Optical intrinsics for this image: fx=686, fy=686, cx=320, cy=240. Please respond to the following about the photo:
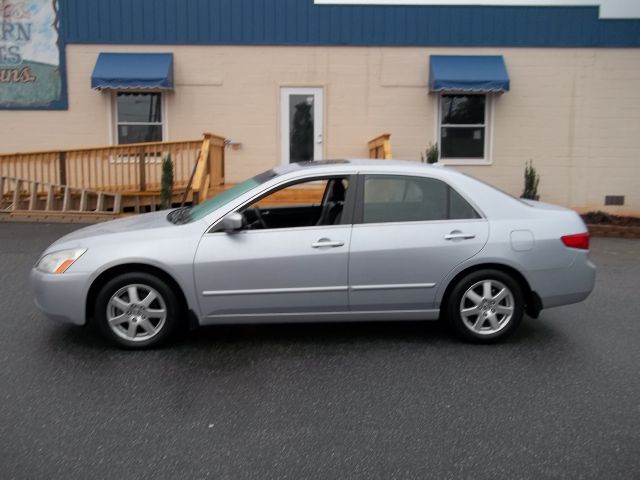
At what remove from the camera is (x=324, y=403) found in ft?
14.7

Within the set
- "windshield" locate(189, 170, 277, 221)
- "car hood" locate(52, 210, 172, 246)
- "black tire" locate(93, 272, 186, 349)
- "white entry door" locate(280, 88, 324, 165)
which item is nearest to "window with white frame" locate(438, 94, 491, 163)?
"white entry door" locate(280, 88, 324, 165)

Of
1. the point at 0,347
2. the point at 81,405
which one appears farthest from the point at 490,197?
the point at 0,347

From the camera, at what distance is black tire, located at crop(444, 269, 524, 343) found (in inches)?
223

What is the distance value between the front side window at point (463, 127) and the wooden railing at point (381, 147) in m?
1.65

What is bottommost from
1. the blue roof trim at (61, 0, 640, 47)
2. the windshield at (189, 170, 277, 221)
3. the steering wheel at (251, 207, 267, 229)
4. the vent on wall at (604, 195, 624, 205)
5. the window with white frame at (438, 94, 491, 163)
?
the vent on wall at (604, 195, 624, 205)

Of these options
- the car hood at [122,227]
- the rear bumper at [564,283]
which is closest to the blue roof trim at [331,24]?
the car hood at [122,227]

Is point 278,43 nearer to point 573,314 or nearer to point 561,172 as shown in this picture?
point 561,172

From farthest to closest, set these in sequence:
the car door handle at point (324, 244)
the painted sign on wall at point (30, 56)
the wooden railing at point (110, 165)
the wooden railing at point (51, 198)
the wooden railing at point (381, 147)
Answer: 1. the painted sign on wall at point (30, 56)
2. the wooden railing at point (110, 165)
3. the wooden railing at point (51, 198)
4. the wooden railing at point (381, 147)
5. the car door handle at point (324, 244)

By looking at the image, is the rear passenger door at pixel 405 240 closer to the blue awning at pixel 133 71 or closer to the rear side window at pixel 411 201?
the rear side window at pixel 411 201

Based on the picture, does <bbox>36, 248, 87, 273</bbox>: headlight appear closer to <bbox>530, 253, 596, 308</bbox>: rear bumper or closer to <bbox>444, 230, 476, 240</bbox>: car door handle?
Answer: <bbox>444, 230, 476, 240</bbox>: car door handle

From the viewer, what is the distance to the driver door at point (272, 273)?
5.41 m

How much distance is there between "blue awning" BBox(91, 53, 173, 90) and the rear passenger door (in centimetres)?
946

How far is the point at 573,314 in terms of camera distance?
22.5ft

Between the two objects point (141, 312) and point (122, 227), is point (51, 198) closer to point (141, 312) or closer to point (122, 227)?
point (122, 227)
